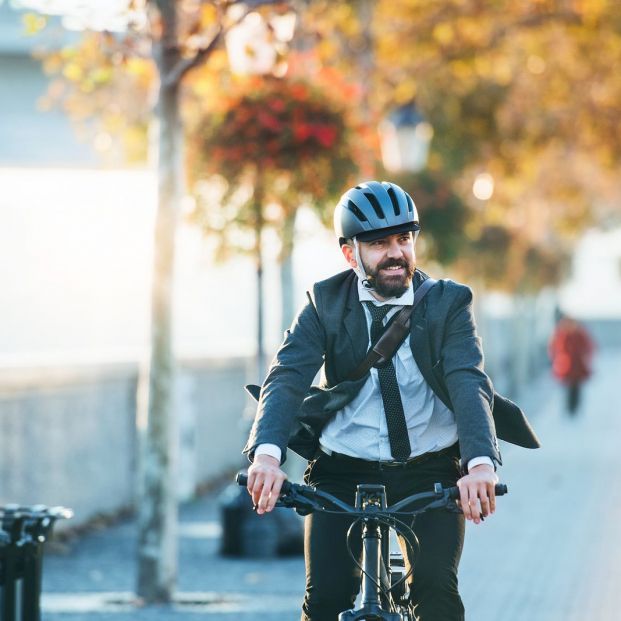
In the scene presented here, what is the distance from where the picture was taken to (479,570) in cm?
1060

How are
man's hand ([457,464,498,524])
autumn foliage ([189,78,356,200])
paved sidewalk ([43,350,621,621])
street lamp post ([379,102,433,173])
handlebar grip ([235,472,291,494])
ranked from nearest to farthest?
man's hand ([457,464,498,524]), handlebar grip ([235,472,291,494]), paved sidewalk ([43,350,621,621]), autumn foliage ([189,78,356,200]), street lamp post ([379,102,433,173])

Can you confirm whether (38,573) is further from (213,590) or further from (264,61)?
(264,61)

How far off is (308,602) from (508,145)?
64.6ft

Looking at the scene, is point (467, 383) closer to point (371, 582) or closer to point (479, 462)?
point (479, 462)

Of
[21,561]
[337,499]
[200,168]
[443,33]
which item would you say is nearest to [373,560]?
[337,499]

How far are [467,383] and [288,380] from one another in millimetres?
517

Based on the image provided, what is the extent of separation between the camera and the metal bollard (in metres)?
5.40

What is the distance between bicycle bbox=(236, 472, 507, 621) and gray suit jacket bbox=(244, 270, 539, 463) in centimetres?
19

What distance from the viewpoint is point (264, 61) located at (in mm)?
11383

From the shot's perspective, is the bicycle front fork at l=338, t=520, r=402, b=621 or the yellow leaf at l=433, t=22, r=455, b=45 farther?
the yellow leaf at l=433, t=22, r=455, b=45

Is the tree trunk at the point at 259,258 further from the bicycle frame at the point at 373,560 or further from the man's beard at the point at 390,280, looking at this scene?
the bicycle frame at the point at 373,560

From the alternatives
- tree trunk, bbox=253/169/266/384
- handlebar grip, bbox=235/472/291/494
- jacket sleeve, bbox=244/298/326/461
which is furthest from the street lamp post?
handlebar grip, bbox=235/472/291/494

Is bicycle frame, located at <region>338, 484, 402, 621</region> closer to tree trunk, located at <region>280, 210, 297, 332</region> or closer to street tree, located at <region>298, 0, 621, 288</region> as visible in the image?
tree trunk, located at <region>280, 210, 297, 332</region>

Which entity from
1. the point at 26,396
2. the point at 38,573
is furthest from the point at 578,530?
the point at 38,573
